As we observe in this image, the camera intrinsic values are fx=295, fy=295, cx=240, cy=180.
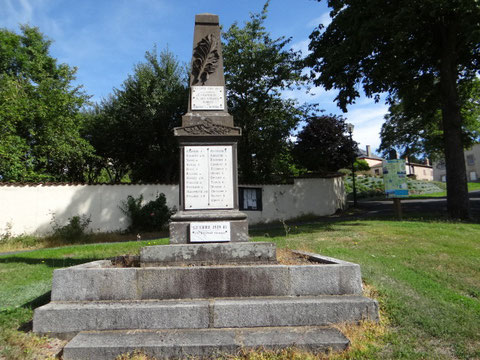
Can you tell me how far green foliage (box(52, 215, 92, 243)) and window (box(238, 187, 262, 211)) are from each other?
7449 mm

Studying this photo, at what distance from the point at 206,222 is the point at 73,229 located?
1027 cm

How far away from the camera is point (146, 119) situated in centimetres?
1838

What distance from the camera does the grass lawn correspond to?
2926 mm

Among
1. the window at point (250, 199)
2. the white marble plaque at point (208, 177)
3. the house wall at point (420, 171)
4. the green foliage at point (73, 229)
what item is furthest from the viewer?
the house wall at point (420, 171)

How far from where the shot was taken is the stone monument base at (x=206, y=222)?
460 cm

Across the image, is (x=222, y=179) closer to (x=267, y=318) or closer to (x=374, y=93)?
(x=267, y=318)

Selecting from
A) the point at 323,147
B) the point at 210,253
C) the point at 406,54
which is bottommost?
the point at 210,253

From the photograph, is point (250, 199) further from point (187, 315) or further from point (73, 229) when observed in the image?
point (187, 315)

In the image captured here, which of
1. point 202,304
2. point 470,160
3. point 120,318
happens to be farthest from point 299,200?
point 470,160

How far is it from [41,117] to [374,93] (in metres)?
15.9

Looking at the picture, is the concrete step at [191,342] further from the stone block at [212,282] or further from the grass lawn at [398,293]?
the stone block at [212,282]

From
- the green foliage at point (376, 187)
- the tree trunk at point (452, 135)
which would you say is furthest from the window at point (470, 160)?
the tree trunk at point (452, 135)

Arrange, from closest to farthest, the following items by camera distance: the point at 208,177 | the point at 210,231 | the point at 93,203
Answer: the point at 210,231 < the point at 208,177 < the point at 93,203

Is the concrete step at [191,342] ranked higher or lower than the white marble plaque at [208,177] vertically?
lower
